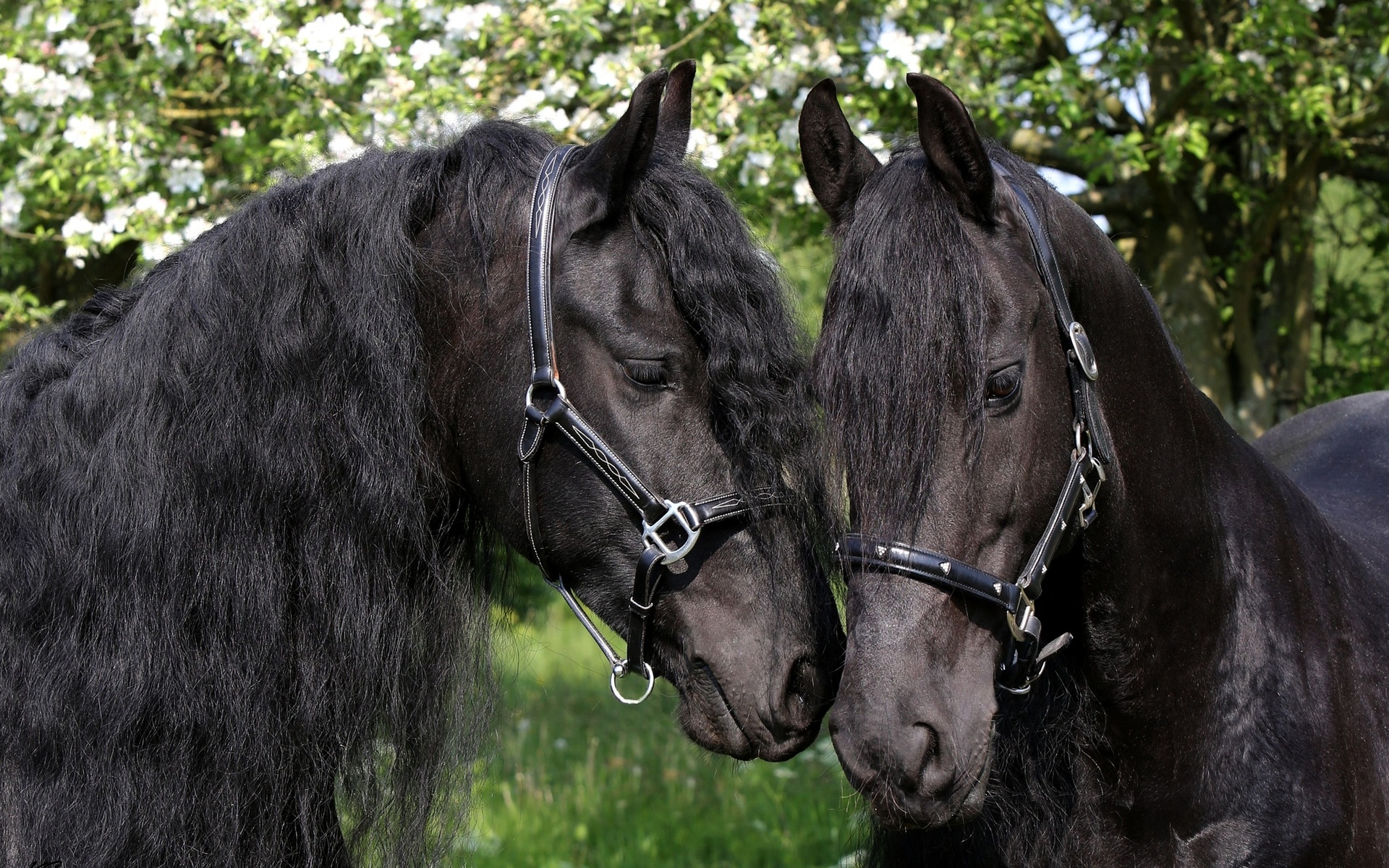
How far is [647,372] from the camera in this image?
7.14ft

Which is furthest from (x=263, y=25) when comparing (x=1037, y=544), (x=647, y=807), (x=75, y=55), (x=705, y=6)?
(x=647, y=807)

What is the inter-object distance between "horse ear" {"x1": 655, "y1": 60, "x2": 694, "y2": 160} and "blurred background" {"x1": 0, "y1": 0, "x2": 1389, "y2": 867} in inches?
30.9

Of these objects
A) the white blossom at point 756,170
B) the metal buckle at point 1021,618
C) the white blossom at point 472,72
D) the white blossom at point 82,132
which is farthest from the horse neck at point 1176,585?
the white blossom at point 82,132

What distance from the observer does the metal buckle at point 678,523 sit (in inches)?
84.1

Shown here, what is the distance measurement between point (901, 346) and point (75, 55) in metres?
3.49

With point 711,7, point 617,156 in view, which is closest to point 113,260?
point 711,7

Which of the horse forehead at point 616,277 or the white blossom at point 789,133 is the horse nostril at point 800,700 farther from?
the white blossom at point 789,133

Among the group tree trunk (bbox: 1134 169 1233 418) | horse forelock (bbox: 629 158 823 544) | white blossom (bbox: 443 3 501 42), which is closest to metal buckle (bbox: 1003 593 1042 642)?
horse forelock (bbox: 629 158 823 544)

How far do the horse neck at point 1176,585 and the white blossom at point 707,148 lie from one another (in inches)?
80.7

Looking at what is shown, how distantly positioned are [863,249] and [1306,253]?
4.48 metres

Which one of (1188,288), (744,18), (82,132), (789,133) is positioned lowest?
(1188,288)

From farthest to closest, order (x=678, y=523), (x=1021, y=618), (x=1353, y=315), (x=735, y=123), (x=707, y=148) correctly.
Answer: (x=1353, y=315)
(x=735, y=123)
(x=707, y=148)
(x=678, y=523)
(x=1021, y=618)

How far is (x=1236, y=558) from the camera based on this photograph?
234 centimetres

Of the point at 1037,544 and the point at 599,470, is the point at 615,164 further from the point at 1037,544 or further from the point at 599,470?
the point at 1037,544
